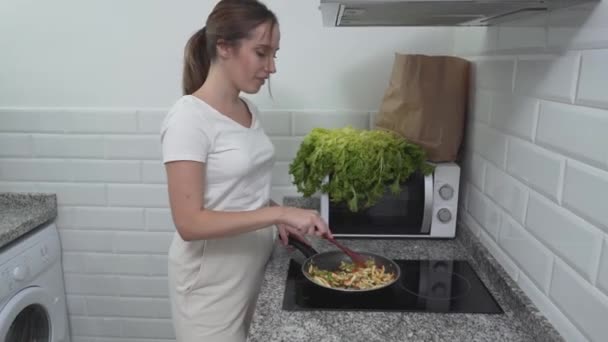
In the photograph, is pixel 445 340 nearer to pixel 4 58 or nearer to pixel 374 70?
pixel 374 70

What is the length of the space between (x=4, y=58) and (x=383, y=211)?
58.9 inches

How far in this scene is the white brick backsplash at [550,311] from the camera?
86 cm

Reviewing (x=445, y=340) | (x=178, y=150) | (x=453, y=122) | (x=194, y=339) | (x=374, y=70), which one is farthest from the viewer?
(x=374, y=70)

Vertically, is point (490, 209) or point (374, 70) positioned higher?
point (374, 70)

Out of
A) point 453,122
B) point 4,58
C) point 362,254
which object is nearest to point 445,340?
point 362,254

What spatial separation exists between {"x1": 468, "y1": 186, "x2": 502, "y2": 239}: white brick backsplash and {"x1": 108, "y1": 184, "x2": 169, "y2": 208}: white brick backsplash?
3.64ft

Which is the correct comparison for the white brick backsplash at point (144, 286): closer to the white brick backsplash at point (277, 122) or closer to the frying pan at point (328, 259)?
the white brick backsplash at point (277, 122)

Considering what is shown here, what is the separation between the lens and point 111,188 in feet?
6.18

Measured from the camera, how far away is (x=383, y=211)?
59.9 inches

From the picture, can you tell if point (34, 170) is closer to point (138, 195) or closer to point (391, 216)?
point (138, 195)

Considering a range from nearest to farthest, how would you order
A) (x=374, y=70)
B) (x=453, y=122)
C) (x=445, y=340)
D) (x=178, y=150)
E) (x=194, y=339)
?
(x=445, y=340) → (x=178, y=150) → (x=194, y=339) → (x=453, y=122) → (x=374, y=70)

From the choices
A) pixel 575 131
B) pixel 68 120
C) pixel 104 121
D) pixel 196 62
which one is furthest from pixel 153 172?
pixel 575 131

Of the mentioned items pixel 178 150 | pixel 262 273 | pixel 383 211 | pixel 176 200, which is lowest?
pixel 262 273

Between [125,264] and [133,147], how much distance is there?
491mm
